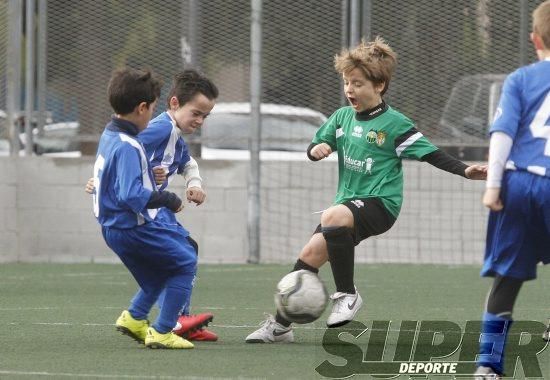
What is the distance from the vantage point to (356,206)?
726 cm

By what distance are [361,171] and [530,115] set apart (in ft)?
6.48

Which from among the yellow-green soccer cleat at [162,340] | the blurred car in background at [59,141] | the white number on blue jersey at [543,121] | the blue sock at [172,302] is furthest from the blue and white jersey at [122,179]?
the blurred car in background at [59,141]

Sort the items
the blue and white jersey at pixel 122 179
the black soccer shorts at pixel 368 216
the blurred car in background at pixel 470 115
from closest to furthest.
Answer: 1. the blue and white jersey at pixel 122 179
2. the black soccer shorts at pixel 368 216
3. the blurred car in background at pixel 470 115

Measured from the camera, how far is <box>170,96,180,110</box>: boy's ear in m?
7.43

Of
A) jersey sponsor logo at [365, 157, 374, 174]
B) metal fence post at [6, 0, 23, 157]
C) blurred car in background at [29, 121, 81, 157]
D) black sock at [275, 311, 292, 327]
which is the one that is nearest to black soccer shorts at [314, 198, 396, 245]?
jersey sponsor logo at [365, 157, 374, 174]

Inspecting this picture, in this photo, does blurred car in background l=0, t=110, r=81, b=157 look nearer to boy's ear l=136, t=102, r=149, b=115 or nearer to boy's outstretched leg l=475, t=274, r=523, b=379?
boy's ear l=136, t=102, r=149, b=115

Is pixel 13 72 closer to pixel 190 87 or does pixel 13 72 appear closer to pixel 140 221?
pixel 190 87

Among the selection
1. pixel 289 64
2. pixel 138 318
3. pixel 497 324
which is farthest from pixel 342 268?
pixel 289 64

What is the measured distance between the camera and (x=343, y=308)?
7.11 m

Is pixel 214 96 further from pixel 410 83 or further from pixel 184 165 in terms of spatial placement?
pixel 410 83

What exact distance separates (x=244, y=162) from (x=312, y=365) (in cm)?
772

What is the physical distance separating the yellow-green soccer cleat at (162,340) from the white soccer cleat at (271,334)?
460 millimetres

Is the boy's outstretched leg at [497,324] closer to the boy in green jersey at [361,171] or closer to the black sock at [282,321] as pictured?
the boy in green jersey at [361,171]

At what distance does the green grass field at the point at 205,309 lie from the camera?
19.9 ft
